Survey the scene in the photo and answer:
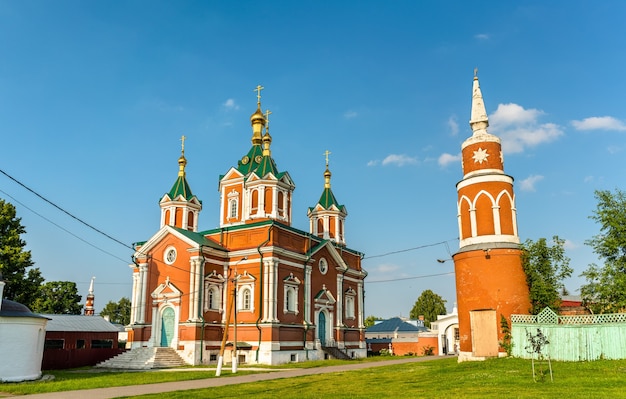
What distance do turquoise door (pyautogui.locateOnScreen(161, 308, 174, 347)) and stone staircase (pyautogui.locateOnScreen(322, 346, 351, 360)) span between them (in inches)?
395

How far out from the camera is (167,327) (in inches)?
1265

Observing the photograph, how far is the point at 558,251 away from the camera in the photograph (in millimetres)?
21938

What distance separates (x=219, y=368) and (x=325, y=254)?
15741 millimetres

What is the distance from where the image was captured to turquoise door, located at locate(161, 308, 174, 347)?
104ft

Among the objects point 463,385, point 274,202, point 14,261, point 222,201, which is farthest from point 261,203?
point 463,385

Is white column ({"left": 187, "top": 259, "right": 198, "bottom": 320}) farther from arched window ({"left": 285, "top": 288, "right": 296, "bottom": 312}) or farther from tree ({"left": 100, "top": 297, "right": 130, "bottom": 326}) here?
tree ({"left": 100, "top": 297, "right": 130, "bottom": 326})

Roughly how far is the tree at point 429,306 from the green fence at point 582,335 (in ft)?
166

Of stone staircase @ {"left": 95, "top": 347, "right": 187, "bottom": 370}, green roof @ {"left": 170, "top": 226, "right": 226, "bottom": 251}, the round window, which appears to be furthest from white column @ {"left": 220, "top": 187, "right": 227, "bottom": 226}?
stone staircase @ {"left": 95, "top": 347, "right": 187, "bottom": 370}

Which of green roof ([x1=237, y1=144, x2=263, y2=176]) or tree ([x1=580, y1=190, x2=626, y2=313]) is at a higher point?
green roof ([x1=237, y1=144, x2=263, y2=176])

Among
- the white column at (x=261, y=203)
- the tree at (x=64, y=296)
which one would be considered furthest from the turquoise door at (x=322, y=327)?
the tree at (x=64, y=296)

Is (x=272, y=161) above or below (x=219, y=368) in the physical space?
above

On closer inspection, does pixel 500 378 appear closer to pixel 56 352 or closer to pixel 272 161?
pixel 272 161

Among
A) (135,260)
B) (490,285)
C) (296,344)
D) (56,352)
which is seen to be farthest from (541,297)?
(56,352)

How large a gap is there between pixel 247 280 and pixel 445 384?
1868 centimetres
